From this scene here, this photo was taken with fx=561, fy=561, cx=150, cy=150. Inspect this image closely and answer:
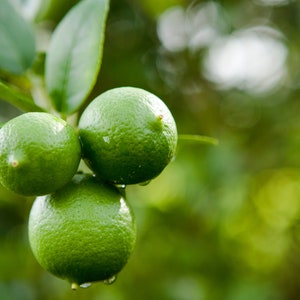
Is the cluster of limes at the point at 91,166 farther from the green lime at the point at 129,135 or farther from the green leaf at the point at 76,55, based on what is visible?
the green leaf at the point at 76,55

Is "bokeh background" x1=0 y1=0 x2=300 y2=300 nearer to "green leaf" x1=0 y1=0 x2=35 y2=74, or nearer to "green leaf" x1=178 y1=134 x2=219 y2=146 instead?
"green leaf" x1=0 y1=0 x2=35 y2=74

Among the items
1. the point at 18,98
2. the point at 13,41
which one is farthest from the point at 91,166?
the point at 13,41

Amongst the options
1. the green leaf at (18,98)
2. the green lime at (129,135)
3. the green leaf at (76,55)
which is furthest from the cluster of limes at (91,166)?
the green leaf at (76,55)

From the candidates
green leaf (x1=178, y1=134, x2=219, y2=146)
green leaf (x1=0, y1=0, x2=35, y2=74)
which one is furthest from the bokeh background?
green leaf (x1=178, y1=134, x2=219, y2=146)

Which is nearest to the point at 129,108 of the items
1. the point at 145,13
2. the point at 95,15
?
the point at 95,15

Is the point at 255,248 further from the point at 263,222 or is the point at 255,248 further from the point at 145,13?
the point at 145,13

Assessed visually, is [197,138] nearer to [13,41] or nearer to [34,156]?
[34,156]

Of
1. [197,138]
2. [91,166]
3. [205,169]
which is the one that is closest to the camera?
[91,166]
